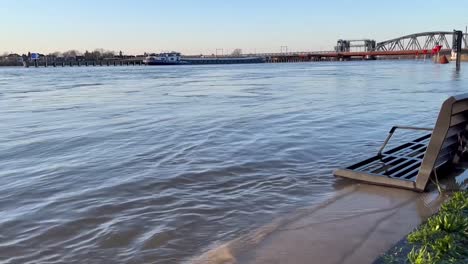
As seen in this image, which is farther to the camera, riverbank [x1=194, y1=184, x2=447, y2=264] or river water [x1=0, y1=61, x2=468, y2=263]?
river water [x1=0, y1=61, x2=468, y2=263]

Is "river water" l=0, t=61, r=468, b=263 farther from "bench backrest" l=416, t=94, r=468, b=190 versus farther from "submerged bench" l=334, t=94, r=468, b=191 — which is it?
"bench backrest" l=416, t=94, r=468, b=190

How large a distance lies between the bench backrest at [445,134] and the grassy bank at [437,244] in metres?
1.43

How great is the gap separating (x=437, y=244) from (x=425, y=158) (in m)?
2.55

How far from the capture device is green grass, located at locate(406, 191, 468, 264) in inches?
128

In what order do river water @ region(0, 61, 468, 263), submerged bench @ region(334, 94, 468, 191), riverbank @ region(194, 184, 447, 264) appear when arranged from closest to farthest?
riverbank @ region(194, 184, 447, 264) → river water @ region(0, 61, 468, 263) → submerged bench @ region(334, 94, 468, 191)

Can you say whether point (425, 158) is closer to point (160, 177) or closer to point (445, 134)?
point (445, 134)

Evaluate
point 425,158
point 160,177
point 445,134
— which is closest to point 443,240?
point 445,134

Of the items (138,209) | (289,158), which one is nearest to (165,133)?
(289,158)

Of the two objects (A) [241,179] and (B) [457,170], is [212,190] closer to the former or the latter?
(A) [241,179]

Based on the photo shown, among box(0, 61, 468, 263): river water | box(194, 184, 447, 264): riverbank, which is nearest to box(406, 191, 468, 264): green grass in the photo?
box(194, 184, 447, 264): riverbank

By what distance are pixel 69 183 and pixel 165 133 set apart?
490 cm

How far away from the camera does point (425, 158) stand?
5.77 metres

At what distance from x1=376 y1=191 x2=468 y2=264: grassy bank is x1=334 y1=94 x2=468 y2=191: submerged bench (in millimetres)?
1504

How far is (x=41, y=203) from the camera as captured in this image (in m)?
6.38
